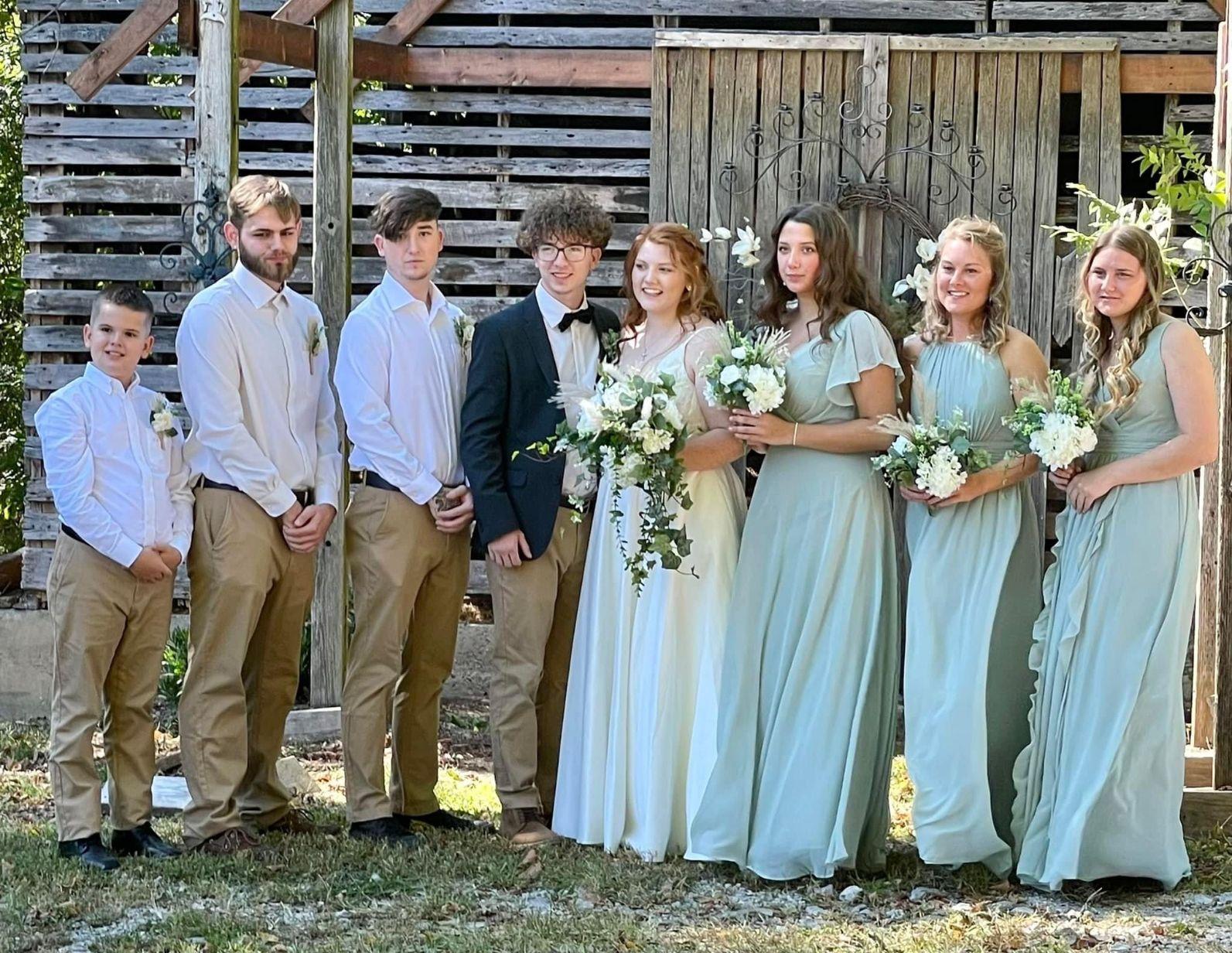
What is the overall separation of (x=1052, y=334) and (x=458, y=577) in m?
3.45

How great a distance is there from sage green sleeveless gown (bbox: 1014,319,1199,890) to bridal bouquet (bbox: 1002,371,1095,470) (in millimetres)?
187

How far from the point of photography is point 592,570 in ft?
17.4

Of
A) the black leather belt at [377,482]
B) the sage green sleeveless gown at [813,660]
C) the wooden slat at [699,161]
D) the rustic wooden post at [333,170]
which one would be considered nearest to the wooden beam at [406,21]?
the rustic wooden post at [333,170]

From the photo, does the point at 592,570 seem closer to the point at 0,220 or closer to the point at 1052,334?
the point at 1052,334

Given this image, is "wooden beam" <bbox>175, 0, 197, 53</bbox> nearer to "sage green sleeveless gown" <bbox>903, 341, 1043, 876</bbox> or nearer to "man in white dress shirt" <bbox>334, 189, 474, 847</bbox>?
"man in white dress shirt" <bbox>334, 189, 474, 847</bbox>

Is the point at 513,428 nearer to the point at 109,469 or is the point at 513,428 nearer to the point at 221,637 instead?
the point at 221,637

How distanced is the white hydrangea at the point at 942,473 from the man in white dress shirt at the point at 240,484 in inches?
77.2

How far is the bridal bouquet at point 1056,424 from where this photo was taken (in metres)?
4.67

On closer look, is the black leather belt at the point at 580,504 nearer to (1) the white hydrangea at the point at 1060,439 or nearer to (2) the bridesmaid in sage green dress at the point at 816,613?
(2) the bridesmaid in sage green dress at the point at 816,613

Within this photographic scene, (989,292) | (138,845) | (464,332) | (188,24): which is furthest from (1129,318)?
(188,24)

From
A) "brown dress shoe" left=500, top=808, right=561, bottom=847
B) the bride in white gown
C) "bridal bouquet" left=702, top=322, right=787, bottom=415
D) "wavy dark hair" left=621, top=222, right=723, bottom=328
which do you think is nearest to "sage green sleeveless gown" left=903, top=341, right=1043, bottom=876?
"bridal bouquet" left=702, top=322, right=787, bottom=415

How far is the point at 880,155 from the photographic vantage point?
752cm

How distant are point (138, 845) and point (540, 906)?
1398 mm

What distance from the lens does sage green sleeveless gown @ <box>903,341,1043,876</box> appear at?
189 inches
